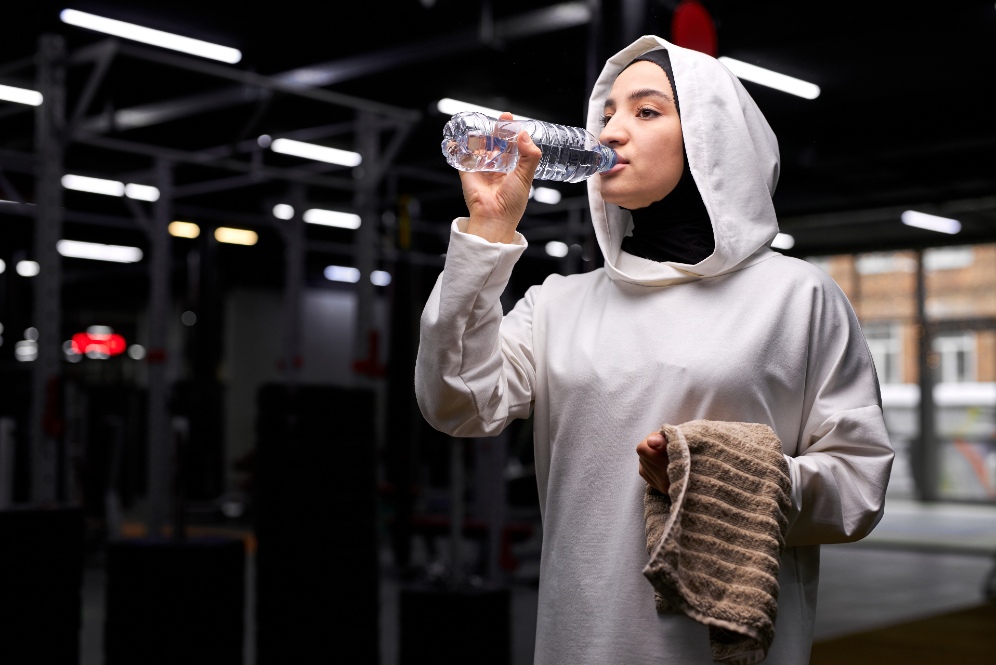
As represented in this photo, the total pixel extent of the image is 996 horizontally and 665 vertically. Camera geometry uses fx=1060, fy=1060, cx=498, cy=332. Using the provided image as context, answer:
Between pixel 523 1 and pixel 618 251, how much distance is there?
5.10 meters

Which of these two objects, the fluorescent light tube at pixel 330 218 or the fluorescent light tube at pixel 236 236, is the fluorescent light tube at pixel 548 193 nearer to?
the fluorescent light tube at pixel 330 218

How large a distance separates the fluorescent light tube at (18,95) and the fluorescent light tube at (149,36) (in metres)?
1.05

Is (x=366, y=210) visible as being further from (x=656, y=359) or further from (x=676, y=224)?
(x=656, y=359)

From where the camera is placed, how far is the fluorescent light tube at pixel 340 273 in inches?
574

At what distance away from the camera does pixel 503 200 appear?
Result: 3.73ft

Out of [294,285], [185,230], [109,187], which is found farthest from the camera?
[185,230]

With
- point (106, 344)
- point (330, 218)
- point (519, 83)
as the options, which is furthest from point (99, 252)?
point (519, 83)

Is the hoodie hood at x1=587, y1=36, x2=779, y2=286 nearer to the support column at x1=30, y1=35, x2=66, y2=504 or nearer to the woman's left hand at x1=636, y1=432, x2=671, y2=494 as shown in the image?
the woman's left hand at x1=636, y1=432, x2=671, y2=494

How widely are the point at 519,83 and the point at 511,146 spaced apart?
0.44 metres

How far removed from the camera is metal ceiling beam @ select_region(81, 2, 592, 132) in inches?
230

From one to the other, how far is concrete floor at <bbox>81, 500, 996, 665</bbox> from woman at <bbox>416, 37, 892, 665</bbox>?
370 centimetres

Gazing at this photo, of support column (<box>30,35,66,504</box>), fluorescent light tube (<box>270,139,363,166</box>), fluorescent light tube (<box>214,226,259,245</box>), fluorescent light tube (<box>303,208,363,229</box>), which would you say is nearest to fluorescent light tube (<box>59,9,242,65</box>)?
fluorescent light tube (<box>270,139,363,166</box>)

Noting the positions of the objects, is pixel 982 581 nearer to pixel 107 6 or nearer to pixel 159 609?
pixel 159 609

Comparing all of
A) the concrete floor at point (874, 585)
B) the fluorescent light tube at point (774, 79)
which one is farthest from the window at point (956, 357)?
the fluorescent light tube at point (774, 79)
